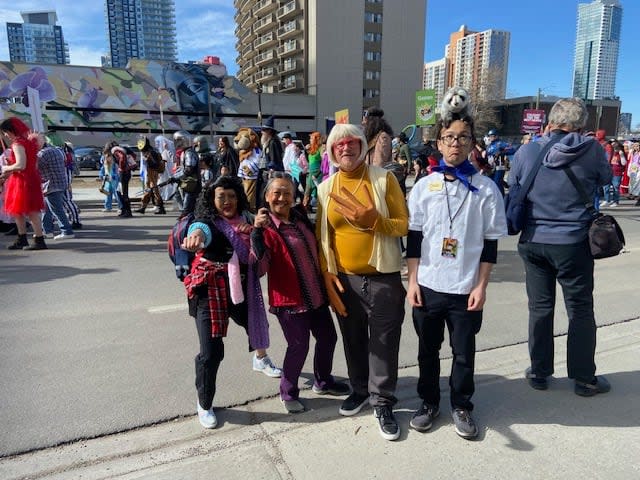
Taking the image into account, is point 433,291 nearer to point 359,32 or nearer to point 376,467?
point 376,467

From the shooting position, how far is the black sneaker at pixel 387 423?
266 cm

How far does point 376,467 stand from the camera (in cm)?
241

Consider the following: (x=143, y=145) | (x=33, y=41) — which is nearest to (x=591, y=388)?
(x=143, y=145)

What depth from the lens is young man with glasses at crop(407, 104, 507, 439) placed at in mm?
2566

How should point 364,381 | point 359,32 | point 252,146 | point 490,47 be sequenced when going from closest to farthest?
point 364,381
point 252,146
point 359,32
point 490,47

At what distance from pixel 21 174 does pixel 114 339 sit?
439cm

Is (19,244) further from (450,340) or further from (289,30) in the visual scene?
(289,30)

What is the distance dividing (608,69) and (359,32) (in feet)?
152

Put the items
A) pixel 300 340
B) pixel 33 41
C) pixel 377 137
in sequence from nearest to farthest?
pixel 300 340 < pixel 377 137 < pixel 33 41

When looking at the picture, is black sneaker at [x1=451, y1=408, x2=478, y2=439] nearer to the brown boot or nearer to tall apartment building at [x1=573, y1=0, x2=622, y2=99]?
the brown boot

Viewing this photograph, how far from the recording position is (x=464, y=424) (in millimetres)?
2693

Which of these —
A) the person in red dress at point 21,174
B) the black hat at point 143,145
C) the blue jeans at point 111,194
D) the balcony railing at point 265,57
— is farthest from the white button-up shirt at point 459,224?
the balcony railing at point 265,57

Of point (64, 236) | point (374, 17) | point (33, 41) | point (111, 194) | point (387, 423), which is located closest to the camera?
point (387, 423)

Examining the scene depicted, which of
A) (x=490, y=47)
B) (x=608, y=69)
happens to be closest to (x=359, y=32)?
(x=608, y=69)
